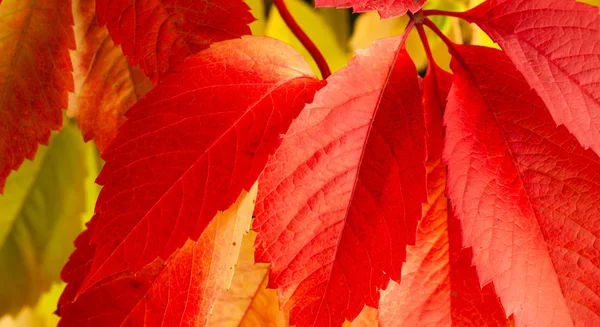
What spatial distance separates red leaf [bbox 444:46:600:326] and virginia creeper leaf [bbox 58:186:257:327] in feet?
0.49

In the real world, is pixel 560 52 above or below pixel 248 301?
above

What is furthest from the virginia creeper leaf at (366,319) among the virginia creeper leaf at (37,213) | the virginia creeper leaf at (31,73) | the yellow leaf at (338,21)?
the yellow leaf at (338,21)

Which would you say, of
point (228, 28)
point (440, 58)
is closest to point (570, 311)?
point (228, 28)

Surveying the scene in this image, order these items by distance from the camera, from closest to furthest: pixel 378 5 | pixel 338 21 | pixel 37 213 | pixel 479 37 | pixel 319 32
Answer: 1. pixel 378 5
2. pixel 479 37
3. pixel 37 213
4. pixel 319 32
5. pixel 338 21

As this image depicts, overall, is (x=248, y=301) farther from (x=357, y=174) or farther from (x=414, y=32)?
(x=414, y=32)

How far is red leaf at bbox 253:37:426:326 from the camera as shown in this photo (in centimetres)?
37

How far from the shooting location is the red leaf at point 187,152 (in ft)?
1.17

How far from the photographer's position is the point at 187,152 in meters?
0.37

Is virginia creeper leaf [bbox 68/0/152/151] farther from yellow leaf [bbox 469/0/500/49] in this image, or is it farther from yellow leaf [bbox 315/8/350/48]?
yellow leaf [bbox 315/8/350/48]

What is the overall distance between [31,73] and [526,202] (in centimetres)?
39

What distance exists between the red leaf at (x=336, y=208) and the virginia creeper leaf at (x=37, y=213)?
1.70 feet

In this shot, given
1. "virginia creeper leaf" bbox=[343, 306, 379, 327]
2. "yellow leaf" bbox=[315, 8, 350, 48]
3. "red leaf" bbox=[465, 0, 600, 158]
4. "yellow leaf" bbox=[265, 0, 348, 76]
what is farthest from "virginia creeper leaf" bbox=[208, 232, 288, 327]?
"yellow leaf" bbox=[315, 8, 350, 48]

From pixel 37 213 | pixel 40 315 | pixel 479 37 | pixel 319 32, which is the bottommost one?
pixel 40 315

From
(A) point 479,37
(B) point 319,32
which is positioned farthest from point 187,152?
(B) point 319,32
